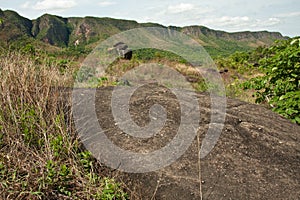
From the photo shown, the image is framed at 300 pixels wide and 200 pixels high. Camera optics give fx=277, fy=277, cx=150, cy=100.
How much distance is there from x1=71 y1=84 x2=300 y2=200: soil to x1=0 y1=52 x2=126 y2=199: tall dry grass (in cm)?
26

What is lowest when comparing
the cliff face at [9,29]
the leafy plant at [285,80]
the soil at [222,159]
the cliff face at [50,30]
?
the soil at [222,159]

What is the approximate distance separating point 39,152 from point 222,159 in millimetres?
1530

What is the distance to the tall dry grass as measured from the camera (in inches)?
78.6

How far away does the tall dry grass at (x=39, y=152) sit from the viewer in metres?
2.00

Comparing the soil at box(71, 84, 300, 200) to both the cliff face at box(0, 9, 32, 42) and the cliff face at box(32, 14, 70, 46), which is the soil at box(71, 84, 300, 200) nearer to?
the cliff face at box(0, 9, 32, 42)

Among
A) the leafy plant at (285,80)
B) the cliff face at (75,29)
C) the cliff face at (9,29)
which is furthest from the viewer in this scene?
the cliff face at (75,29)

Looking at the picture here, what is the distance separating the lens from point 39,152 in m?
2.34

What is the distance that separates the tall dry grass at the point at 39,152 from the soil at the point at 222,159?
26cm

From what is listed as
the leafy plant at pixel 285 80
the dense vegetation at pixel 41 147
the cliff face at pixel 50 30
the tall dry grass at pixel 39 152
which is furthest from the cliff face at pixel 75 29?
the tall dry grass at pixel 39 152

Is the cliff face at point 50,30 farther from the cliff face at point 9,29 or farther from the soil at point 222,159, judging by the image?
the soil at point 222,159

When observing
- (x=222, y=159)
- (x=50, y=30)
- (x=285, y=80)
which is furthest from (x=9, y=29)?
(x=50, y=30)

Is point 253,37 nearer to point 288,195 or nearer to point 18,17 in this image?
point 18,17

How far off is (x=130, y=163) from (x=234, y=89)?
6.80 m

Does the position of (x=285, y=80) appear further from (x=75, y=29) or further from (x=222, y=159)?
(x=75, y=29)
